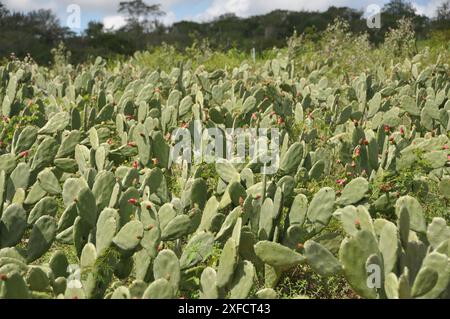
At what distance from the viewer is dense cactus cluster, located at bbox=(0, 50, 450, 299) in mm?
2201

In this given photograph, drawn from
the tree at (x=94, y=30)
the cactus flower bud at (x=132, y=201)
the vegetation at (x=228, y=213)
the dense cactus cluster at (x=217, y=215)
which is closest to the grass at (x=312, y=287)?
the vegetation at (x=228, y=213)

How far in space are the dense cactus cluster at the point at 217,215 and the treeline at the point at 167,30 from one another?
741 cm

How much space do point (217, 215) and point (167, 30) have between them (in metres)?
35.9

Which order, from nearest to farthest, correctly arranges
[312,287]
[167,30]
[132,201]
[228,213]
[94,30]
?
[132,201] → [312,287] → [228,213] → [94,30] → [167,30]

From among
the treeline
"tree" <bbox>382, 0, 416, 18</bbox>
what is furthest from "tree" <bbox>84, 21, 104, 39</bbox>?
"tree" <bbox>382, 0, 416, 18</bbox>

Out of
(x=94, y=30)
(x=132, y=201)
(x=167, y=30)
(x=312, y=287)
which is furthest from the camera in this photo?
(x=167, y=30)

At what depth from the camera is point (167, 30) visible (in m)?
37.4

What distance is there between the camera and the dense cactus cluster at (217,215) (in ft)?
7.22

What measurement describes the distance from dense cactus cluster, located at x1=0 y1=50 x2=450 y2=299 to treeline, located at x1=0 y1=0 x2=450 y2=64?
7406 millimetres

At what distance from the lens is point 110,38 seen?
26.2 meters

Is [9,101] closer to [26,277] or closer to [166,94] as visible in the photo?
[166,94]

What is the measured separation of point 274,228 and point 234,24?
38.1 m

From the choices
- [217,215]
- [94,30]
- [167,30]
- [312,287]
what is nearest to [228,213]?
[217,215]

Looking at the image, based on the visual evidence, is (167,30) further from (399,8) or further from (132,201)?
(132,201)
